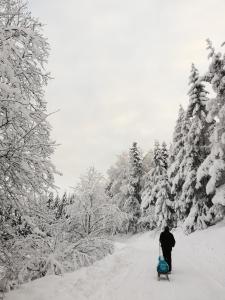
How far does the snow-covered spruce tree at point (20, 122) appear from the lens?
6801 millimetres

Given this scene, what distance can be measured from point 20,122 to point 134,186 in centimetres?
4254

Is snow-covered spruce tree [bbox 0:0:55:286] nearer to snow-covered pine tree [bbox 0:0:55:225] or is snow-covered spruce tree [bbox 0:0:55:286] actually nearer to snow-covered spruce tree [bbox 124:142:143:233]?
snow-covered pine tree [bbox 0:0:55:225]

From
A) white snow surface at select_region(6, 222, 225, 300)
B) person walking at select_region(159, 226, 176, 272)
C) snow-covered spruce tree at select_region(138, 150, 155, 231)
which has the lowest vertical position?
white snow surface at select_region(6, 222, 225, 300)

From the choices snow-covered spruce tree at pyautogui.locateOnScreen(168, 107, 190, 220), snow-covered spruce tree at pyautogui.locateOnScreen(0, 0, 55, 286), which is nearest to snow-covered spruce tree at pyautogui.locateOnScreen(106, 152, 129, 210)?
snow-covered spruce tree at pyautogui.locateOnScreen(168, 107, 190, 220)

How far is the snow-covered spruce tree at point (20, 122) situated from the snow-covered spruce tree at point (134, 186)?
38980mm

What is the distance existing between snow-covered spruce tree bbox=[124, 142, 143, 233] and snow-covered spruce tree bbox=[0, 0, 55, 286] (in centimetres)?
3898

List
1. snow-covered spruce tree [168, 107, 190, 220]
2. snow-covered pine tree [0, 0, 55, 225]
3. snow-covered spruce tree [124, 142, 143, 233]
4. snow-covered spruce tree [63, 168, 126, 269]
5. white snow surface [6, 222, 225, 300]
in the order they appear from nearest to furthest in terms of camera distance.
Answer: snow-covered pine tree [0, 0, 55, 225] → white snow surface [6, 222, 225, 300] → snow-covered spruce tree [63, 168, 126, 269] → snow-covered spruce tree [168, 107, 190, 220] → snow-covered spruce tree [124, 142, 143, 233]

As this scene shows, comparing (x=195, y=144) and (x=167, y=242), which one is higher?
(x=195, y=144)

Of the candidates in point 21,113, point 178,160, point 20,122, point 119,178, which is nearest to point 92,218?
point 178,160

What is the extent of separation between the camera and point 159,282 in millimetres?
10797

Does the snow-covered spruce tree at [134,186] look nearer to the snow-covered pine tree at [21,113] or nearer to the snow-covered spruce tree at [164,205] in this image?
the snow-covered spruce tree at [164,205]

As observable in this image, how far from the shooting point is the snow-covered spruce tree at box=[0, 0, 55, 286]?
680 cm

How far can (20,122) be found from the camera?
25.0 ft

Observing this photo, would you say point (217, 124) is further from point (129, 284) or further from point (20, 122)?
point (20, 122)
